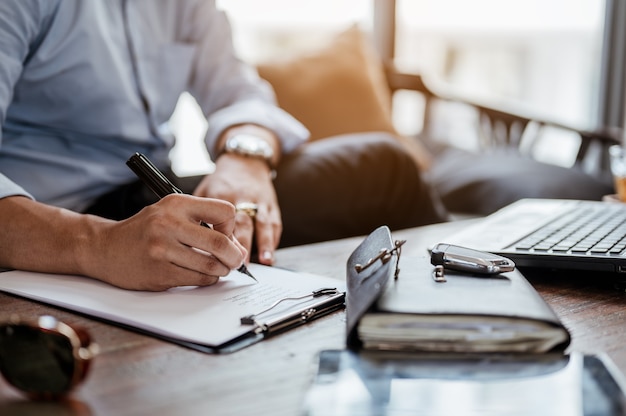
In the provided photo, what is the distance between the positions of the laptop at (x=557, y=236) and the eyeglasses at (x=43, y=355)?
548 millimetres

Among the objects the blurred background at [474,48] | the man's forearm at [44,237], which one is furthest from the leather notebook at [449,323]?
the blurred background at [474,48]

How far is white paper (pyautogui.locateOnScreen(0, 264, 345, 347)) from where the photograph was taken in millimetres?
707

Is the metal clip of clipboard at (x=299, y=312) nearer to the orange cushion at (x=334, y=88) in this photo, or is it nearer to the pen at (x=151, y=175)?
the pen at (x=151, y=175)

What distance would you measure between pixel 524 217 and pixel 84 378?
2.50ft

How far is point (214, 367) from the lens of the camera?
2.07 ft

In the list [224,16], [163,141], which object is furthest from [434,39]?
[163,141]

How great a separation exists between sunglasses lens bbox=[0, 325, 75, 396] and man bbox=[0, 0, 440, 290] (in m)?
0.25

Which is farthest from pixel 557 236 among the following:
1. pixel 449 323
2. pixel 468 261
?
pixel 449 323

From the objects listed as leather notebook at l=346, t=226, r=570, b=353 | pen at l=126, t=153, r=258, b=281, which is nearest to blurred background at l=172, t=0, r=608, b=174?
pen at l=126, t=153, r=258, b=281

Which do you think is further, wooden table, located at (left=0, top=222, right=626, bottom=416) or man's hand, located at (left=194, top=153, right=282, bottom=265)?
man's hand, located at (left=194, top=153, right=282, bottom=265)

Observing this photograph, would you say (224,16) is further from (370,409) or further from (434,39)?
(434,39)

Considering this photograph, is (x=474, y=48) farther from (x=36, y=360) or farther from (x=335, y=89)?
(x=36, y=360)

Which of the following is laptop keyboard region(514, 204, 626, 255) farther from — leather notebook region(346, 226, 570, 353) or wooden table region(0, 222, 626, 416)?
leather notebook region(346, 226, 570, 353)

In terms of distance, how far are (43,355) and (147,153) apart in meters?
0.92
